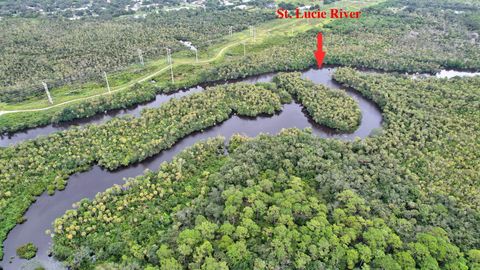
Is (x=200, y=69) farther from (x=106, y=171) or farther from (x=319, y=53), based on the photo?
(x=106, y=171)

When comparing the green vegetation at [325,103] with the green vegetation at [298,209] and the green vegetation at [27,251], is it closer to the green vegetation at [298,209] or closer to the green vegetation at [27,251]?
the green vegetation at [298,209]

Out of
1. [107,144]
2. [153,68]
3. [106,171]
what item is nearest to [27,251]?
[106,171]

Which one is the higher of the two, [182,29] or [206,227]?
[182,29]

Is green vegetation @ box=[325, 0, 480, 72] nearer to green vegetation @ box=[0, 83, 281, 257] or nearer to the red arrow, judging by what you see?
the red arrow

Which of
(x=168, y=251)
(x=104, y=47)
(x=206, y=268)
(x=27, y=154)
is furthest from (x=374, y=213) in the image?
(x=104, y=47)

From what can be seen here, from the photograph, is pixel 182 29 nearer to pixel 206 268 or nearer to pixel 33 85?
pixel 33 85

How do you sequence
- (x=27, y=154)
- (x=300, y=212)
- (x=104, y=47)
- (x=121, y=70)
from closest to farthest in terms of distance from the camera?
(x=300, y=212), (x=27, y=154), (x=121, y=70), (x=104, y=47)

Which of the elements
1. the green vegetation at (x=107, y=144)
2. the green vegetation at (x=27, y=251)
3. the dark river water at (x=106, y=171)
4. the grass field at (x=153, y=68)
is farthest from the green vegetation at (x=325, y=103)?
the green vegetation at (x=27, y=251)
